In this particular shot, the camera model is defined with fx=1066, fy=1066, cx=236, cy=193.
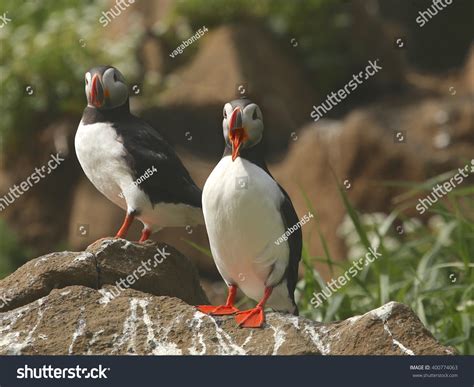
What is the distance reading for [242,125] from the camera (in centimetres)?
484

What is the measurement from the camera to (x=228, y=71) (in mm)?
11719

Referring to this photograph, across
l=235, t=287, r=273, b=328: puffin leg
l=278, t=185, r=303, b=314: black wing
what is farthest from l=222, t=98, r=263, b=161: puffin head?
l=235, t=287, r=273, b=328: puffin leg

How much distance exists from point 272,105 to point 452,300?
16.4ft

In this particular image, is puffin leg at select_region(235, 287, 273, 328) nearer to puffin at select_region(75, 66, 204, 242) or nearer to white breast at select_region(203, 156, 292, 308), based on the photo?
white breast at select_region(203, 156, 292, 308)

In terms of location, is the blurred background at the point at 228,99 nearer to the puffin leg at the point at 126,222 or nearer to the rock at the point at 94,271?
the rock at the point at 94,271

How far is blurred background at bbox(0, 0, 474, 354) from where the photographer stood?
34.8 ft

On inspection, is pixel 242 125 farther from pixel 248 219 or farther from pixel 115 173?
pixel 115 173

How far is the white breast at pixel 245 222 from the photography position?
489cm

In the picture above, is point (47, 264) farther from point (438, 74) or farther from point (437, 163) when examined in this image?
point (438, 74)

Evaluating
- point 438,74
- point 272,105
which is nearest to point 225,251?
point 272,105

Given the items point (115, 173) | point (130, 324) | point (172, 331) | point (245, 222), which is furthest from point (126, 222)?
point (245, 222)

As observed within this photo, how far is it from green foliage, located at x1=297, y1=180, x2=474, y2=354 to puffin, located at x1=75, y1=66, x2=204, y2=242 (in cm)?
148

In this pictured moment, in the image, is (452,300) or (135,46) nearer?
(452,300)

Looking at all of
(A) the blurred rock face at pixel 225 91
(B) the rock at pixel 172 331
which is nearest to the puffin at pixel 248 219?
(B) the rock at pixel 172 331
